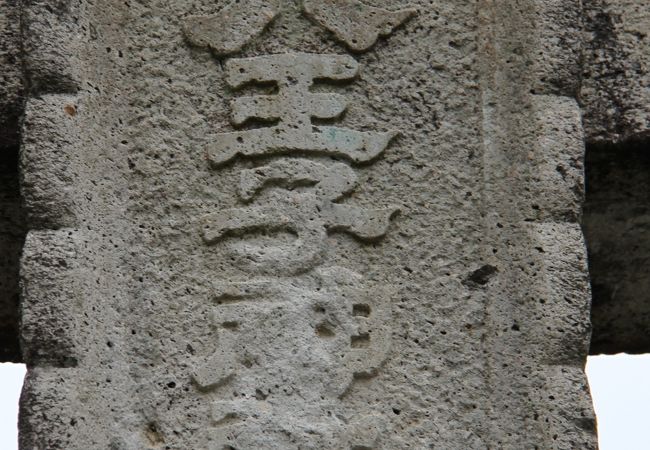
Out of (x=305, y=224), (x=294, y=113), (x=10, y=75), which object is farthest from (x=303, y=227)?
(x=10, y=75)

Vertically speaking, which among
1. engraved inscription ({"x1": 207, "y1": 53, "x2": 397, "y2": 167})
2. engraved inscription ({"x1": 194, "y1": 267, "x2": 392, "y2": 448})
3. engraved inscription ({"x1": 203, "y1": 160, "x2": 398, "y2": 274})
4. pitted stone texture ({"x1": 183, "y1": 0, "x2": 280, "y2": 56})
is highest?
pitted stone texture ({"x1": 183, "y1": 0, "x2": 280, "y2": 56})

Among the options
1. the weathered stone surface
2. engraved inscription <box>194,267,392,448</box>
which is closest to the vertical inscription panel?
engraved inscription <box>194,267,392,448</box>

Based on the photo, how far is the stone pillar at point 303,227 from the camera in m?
1.92

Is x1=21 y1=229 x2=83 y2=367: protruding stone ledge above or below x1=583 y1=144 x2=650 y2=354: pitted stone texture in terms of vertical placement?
below

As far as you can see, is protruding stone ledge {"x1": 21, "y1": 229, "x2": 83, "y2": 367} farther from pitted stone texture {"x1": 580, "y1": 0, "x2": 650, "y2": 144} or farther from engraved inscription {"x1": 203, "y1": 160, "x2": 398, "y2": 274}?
pitted stone texture {"x1": 580, "y1": 0, "x2": 650, "y2": 144}

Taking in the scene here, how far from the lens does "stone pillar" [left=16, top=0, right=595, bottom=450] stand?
192cm

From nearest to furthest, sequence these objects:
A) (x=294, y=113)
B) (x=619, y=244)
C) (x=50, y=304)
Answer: (x=50, y=304)
(x=294, y=113)
(x=619, y=244)

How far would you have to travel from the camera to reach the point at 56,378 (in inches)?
74.4

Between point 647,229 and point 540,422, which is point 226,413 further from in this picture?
point 647,229

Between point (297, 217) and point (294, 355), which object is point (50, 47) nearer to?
point (297, 217)

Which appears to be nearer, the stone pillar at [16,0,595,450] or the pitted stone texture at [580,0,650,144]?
the stone pillar at [16,0,595,450]

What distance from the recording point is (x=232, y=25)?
207cm

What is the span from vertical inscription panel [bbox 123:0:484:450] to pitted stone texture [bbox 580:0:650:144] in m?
0.17

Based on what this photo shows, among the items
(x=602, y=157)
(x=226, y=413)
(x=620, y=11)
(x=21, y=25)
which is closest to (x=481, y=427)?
(x=226, y=413)
